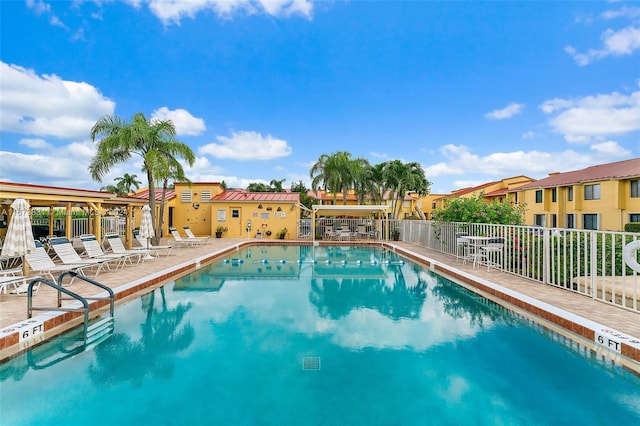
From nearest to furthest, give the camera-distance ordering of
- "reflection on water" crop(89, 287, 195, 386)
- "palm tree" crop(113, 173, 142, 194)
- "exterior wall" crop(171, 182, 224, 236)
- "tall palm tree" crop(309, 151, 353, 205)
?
"reflection on water" crop(89, 287, 195, 386) < "exterior wall" crop(171, 182, 224, 236) < "tall palm tree" crop(309, 151, 353, 205) < "palm tree" crop(113, 173, 142, 194)

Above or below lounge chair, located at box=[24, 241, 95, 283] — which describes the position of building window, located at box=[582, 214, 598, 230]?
above

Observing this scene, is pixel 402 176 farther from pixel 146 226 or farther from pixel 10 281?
pixel 10 281

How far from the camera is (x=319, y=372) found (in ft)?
14.6

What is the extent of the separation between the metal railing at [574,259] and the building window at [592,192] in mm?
19065

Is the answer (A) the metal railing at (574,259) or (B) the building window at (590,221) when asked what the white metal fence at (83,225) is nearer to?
(A) the metal railing at (574,259)

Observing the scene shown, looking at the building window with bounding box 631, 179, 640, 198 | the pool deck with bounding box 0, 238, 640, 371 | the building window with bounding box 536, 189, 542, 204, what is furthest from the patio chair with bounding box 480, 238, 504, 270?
the building window with bounding box 536, 189, 542, 204

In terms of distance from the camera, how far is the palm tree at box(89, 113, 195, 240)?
14688 mm

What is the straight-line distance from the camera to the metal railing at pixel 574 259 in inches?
249

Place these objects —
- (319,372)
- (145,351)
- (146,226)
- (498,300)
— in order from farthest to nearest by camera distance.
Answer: (146,226), (498,300), (145,351), (319,372)

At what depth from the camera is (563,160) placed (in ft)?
115

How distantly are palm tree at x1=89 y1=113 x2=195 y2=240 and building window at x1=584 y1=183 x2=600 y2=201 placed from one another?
95.0 feet

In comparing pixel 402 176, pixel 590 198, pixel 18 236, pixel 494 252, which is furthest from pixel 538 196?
pixel 18 236

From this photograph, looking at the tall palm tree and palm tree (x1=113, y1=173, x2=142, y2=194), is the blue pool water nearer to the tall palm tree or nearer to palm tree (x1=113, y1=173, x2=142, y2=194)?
the tall palm tree

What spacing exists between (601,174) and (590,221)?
3654 millimetres
